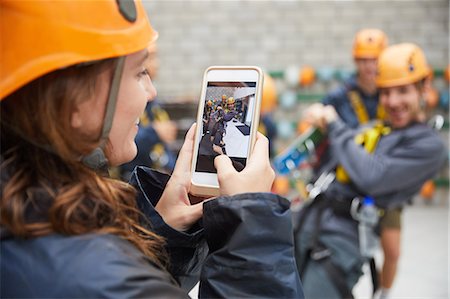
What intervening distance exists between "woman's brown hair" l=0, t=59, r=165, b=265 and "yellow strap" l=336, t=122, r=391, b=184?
1803 mm

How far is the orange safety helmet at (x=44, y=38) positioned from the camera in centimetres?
81

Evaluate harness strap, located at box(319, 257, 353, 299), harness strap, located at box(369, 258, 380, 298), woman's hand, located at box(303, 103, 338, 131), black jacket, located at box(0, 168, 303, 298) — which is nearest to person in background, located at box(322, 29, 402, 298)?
harness strap, located at box(369, 258, 380, 298)

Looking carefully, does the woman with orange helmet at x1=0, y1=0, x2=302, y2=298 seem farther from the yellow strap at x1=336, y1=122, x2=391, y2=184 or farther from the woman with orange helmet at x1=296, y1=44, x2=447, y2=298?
the yellow strap at x1=336, y1=122, x2=391, y2=184

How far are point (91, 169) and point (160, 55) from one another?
6.90m

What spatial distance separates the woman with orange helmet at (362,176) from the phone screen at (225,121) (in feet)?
4.29

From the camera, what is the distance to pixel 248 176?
0.97m

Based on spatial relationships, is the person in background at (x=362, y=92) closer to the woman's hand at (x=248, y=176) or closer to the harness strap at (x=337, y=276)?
the harness strap at (x=337, y=276)

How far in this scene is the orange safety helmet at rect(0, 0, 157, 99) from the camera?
0.81 metres

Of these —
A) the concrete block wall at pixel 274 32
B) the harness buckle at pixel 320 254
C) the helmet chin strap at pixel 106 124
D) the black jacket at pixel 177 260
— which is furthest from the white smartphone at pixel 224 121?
the concrete block wall at pixel 274 32

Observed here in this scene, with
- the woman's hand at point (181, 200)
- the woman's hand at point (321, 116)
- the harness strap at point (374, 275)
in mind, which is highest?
the woman's hand at point (181, 200)

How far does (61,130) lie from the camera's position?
2.81 ft

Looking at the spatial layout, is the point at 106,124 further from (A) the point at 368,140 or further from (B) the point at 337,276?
(A) the point at 368,140

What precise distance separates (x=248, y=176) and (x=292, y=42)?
659 cm

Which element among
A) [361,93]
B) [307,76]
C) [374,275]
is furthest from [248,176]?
[307,76]
